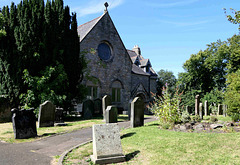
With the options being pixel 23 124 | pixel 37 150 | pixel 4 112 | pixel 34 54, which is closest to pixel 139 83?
pixel 34 54

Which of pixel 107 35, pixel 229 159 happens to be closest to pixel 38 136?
pixel 229 159

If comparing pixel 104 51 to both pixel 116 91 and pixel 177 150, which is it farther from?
pixel 177 150

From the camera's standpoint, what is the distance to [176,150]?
6.61 metres

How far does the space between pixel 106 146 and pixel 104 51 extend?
20.8 meters

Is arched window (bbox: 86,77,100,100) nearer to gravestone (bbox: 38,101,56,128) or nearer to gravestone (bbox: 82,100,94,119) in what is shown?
gravestone (bbox: 82,100,94,119)

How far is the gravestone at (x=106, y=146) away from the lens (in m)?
5.95

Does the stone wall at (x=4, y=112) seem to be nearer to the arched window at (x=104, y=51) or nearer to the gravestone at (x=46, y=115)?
the gravestone at (x=46, y=115)

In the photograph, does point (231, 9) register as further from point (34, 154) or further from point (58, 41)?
point (34, 154)

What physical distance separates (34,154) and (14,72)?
10.8m

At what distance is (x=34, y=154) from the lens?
6.88 meters

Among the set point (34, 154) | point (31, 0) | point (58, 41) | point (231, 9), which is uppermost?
point (31, 0)

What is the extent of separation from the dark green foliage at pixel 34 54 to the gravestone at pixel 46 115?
2416 millimetres

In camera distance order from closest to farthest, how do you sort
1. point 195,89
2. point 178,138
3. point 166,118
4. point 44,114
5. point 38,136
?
point 178,138
point 38,136
point 166,118
point 44,114
point 195,89

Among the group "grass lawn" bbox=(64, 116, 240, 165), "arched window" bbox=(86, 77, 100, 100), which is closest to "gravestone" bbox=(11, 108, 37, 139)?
"grass lawn" bbox=(64, 116, 240, 165)
